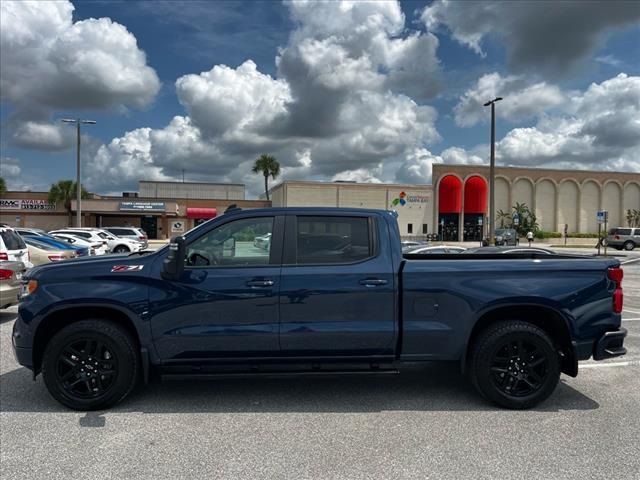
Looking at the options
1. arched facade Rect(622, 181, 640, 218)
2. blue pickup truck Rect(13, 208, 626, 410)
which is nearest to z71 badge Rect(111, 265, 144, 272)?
blue pickup truck Rect(13, 208, 626, 410)

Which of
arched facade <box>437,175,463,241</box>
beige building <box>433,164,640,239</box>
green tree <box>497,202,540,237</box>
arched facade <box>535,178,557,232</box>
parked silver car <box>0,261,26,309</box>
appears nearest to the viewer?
parked silver car <box>0,261,26,309</box>

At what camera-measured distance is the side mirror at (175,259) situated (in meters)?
4.07

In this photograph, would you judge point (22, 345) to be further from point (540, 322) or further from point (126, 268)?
point (540, 322)

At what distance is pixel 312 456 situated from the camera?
137 inches

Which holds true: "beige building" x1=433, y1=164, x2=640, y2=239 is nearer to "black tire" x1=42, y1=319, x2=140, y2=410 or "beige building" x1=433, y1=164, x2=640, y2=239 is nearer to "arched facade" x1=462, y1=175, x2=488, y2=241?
"arched facade" x1=462, y1=175, x2=488, y2=241

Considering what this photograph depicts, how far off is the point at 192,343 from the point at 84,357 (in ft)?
3.29

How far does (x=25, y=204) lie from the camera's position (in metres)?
51.2

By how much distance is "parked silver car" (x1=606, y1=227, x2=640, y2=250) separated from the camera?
3722cm

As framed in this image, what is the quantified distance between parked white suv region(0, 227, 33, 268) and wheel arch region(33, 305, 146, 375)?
5.15 metres

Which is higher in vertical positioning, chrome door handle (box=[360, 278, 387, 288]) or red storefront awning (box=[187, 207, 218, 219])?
red storefront awning (box=[187, 207, 218, 219])

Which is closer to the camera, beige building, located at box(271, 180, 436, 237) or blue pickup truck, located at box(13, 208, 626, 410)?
blue pickup truck, located at box(13, 208, 626, 410)

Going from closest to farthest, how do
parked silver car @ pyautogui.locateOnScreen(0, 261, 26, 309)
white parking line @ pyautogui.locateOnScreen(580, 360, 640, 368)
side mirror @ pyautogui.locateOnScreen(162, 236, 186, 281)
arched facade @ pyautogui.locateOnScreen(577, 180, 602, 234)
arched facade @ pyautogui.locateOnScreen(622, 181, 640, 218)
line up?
side mirror @ pyautogui.locateOnScreen(162, 236, 186, 281) < white parking line @ pyautogui.locateOnScreen(580, 360, 640, 368) < parked silver car @ pyautogui.locateOnScreen(0, 261, 26, 309) < arched facade @ pyautogui.locateOnScreen(577, 180, 602, 234) < arched facade @ pyautogui.locateOnScreen(622, 181, 640, 218)

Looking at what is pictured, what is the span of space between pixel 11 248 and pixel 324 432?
7815 mm

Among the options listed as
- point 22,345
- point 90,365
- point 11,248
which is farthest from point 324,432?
point 11,248
